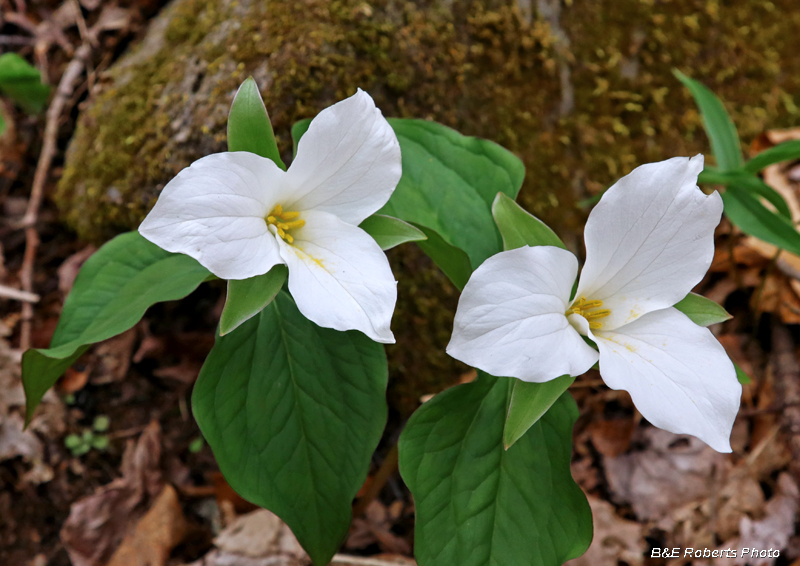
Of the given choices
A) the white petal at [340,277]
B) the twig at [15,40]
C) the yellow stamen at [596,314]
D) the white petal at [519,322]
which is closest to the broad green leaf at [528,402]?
the white petal at [519,322]

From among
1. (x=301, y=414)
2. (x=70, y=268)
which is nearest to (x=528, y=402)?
(x=301, y=414)

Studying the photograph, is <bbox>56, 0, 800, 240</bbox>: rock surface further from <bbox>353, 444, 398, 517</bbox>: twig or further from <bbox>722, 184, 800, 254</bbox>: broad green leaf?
<bbox>353, 444, 398, 517</bbox>: twig

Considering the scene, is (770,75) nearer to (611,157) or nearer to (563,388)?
(611,157)

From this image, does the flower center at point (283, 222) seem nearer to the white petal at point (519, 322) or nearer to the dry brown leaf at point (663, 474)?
the white petal at point (519, 322)

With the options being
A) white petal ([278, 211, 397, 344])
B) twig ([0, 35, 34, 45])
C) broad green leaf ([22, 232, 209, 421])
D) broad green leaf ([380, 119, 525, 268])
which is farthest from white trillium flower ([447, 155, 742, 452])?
twig ([0, 35, 34, 45])

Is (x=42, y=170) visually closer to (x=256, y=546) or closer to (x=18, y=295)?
(x=18, y=295)

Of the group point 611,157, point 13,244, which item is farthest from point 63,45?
point 611,157

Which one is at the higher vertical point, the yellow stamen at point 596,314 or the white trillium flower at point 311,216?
the white trillium flower at point 311,216
